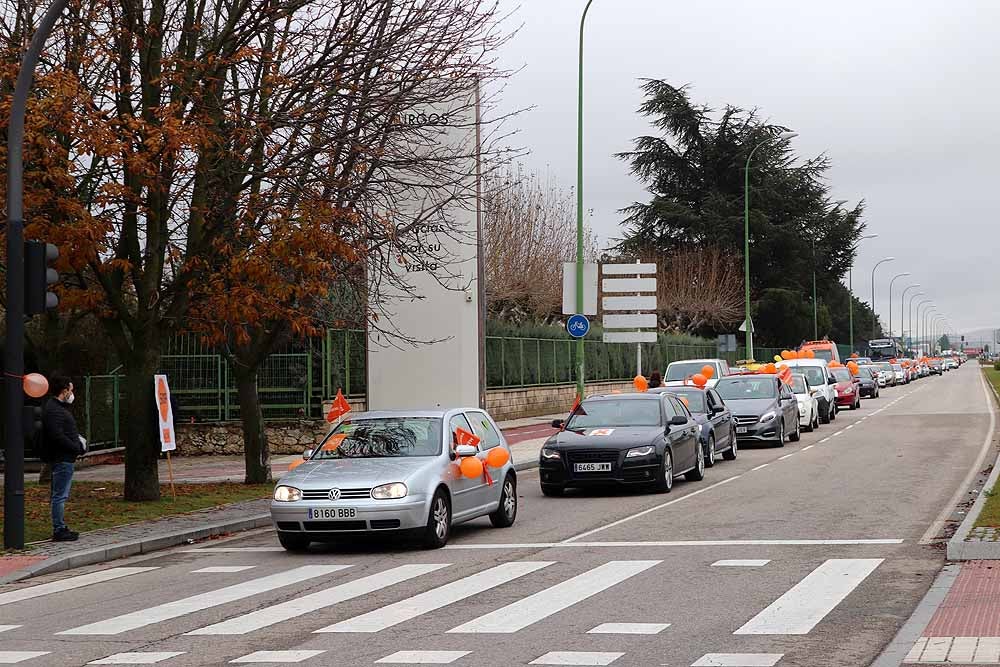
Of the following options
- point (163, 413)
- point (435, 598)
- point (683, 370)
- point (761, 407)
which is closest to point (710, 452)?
point (761, 407)

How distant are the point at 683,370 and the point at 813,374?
5666 millimetres

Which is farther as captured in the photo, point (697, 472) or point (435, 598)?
point (697, 472)

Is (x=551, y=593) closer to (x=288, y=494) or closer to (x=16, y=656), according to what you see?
(x=288, y=494)

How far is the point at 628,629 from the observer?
9047mm

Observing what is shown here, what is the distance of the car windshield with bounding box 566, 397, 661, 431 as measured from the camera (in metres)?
Answer: 20.0

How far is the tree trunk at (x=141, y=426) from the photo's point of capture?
1847cm

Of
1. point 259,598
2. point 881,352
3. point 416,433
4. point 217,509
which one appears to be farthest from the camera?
point 881,352

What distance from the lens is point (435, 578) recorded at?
11688 mm

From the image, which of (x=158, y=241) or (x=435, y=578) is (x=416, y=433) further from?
(x=158, y=241)

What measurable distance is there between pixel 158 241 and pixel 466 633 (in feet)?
34.5

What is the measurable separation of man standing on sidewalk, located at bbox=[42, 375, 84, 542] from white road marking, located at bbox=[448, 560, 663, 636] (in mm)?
6154

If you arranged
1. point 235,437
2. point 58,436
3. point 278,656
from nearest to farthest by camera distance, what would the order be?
point 278,656, point 58,436, point 235,437

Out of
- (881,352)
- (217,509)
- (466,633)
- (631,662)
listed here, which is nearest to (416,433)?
(217,509)

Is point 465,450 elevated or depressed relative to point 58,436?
depressed
